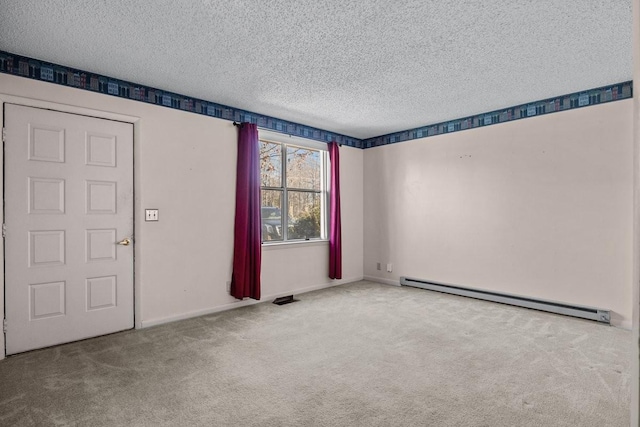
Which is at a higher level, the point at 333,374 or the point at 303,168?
the point at 303,168

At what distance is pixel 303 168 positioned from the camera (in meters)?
5.39

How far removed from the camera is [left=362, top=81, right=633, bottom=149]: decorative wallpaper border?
11.7 feet

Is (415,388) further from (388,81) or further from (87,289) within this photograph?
(87,289)

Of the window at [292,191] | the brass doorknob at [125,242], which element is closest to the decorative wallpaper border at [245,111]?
the window at [292,191]

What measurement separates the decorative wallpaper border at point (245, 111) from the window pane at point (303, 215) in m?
0.98

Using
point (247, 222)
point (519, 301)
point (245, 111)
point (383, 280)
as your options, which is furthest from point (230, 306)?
point (519, 301)

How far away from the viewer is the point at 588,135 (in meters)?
3.70

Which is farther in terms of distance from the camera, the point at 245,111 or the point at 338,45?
the point at 245,111

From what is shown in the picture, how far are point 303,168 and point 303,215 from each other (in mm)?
789

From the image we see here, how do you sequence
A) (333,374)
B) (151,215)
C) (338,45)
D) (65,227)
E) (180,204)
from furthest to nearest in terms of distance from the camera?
(180,204) → (151,215) → (65,227) → (338,45) → (333,374)

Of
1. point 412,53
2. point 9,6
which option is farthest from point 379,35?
point 9,6

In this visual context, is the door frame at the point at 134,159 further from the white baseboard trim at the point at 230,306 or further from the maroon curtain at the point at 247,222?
the maroon curtain at the point at 247,222

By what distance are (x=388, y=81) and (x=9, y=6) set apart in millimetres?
3085

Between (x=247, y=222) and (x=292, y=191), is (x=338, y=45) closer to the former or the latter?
(x=247, y=222)
